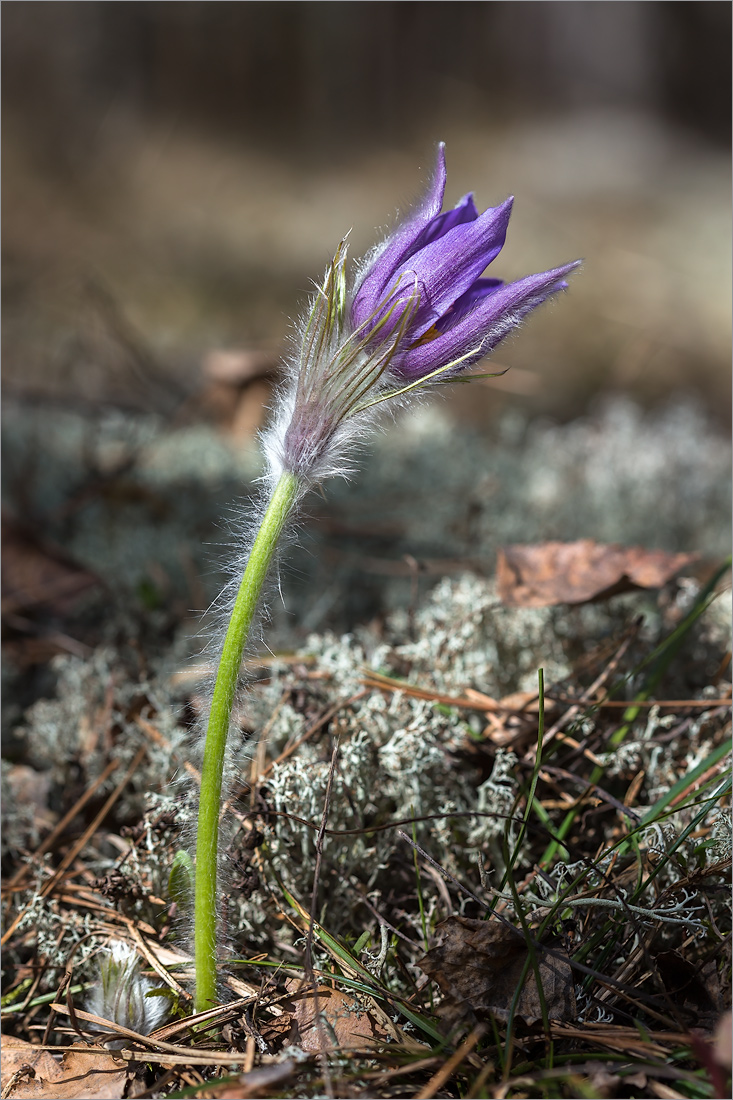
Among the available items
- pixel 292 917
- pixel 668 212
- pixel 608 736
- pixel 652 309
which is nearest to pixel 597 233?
pixel 668 212

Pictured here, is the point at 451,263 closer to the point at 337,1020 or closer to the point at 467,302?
the point at 467,302

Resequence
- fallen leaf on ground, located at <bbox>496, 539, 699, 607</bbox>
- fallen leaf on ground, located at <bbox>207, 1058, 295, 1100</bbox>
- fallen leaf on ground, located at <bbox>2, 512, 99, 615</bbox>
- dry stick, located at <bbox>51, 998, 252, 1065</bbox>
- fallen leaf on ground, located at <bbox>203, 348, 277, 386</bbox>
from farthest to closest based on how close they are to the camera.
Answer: fallen leaf on ground, located at <bbox>203, 348, 277, 386</bbox>, fallen leaf on ground, located at <bbox>2, 512, 99, 615</bbox>, fallen leaf on ground, located at <bbox>496, 539, 699, 607</bbox>, dry stick, located at <bbox>51, 998, 252, 1065</bbox>, fallen leaf on ground, located at <bbox>207, 1058, 295, 1100</bbox>

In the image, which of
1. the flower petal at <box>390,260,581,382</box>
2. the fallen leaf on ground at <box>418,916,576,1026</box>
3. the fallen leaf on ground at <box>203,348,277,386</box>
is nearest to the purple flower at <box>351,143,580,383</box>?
the flower petal at <box>390,260,581,382</box>

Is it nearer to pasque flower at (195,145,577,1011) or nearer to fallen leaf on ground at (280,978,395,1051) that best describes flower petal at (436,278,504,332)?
pasque flower at (195,145,577,1011)

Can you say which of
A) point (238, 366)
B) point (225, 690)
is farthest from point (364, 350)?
point (238, 366)

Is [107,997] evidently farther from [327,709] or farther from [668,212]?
[668,212]

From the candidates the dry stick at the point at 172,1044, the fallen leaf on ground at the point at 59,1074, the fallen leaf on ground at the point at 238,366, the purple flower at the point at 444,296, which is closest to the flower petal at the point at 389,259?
the purple flower at the point at 444,296
